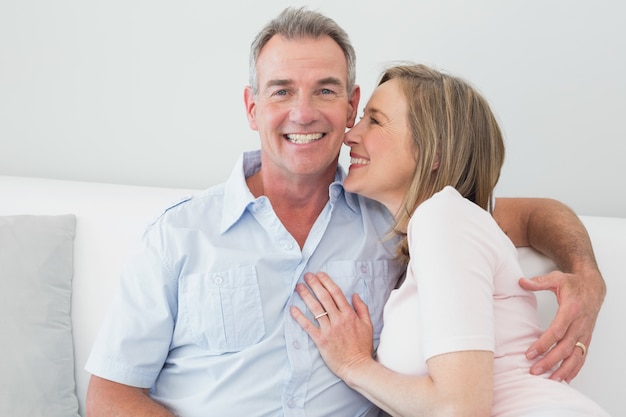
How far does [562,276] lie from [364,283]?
16.8 inches

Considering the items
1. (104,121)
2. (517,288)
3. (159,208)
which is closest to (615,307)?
(517,288)

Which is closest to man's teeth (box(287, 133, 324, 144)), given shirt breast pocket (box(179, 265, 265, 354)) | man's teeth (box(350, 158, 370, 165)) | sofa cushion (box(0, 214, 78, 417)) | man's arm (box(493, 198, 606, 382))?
man's teeth (box(350, 158, 370, 165))

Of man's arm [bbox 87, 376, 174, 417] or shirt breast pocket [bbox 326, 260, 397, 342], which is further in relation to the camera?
shirt breast pocket [bbox 326, 260, 397, 342]

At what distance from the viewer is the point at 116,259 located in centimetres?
183

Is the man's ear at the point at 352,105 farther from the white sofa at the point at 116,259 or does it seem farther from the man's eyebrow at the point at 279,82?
the white sofa at the point at 116,259

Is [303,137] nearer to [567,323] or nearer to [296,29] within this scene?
[296,29]

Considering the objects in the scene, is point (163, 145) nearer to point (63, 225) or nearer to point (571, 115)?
point (63, 225)

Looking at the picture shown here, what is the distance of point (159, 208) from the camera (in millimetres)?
1890

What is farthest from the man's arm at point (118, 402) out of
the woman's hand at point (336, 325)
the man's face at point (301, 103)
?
the man's face at point (301, 103)

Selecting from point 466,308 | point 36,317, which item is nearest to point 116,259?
point 36,317

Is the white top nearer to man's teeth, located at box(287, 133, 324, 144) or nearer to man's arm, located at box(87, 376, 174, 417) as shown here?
man's teeth, located at box(287, 133, 324, 144)

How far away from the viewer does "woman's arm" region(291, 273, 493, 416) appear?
1.25 metres

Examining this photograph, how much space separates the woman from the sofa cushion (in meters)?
0.61

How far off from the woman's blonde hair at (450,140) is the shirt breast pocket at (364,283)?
5.4 inches
